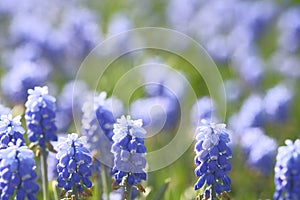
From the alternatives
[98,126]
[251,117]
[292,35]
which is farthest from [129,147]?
[292,35]

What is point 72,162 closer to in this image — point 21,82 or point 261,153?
point 261,153

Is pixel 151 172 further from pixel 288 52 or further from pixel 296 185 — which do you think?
pixel 288 52

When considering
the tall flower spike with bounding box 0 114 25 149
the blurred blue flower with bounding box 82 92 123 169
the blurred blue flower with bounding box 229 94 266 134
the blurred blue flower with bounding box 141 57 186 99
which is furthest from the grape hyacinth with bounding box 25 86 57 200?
the blurred blue flower with bounding box 141 57 186 99

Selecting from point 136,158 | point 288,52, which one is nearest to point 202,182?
point 136,158

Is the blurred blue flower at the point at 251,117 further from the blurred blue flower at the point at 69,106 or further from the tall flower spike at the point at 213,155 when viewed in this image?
the tall flower spike at the point at 213,155

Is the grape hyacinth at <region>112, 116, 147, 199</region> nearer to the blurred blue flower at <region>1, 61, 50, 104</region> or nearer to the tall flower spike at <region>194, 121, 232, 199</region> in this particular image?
the tall flower spike at <region>194, 121, 232, 199</region>

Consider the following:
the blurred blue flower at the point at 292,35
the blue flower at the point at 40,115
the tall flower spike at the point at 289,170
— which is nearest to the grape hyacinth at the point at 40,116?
the blue flower at the point at 40,115
